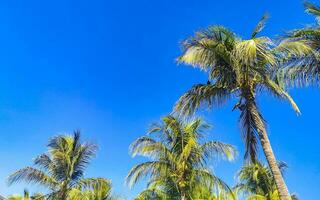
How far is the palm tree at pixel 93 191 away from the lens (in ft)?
61.7

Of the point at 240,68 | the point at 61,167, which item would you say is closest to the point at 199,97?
the point at 240,68

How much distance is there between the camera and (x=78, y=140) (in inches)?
850

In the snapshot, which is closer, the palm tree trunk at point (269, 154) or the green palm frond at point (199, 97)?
the palm tree trunk at point (269, 154)

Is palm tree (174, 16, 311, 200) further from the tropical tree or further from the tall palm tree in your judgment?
the tall palm tree

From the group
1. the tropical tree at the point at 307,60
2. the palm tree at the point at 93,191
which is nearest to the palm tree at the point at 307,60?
the tropical tree at the point at 307,60

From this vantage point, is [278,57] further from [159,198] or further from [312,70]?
[159,198]

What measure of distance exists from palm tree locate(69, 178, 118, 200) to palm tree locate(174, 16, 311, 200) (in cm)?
834

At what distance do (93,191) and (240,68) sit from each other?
1307cm

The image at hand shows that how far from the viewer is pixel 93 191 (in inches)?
852

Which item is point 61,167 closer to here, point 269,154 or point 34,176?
point 34,176

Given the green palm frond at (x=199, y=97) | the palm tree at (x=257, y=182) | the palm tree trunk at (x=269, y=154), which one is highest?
the palm tree at (x=257, y=182)

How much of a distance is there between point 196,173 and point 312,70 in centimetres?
844

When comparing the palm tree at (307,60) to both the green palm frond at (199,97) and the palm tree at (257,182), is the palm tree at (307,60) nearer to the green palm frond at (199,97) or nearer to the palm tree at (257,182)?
the green palm frond at (199,97)

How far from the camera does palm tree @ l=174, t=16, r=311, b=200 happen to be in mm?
12211
